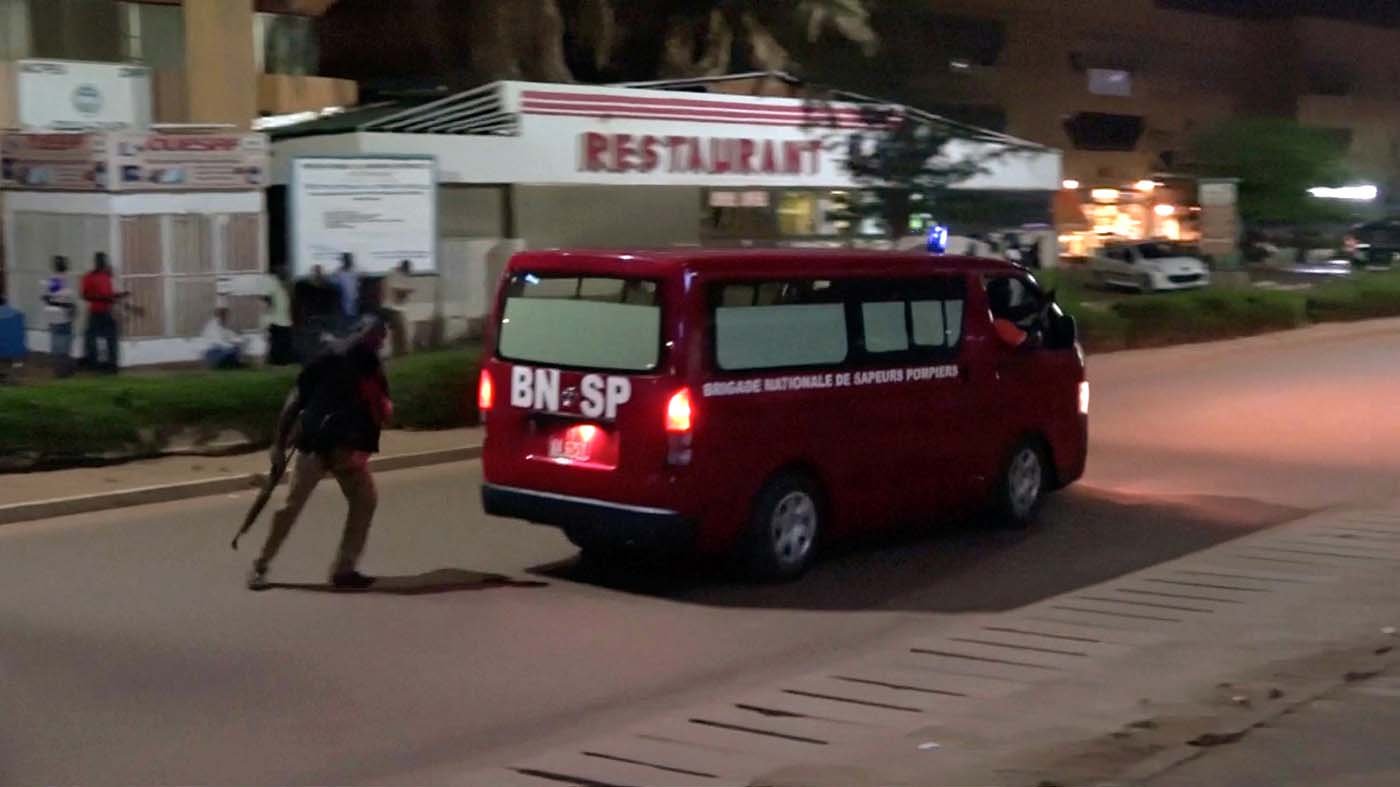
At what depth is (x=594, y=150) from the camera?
29.3 meters

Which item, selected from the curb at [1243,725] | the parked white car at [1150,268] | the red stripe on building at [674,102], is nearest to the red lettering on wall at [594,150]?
the red stripe on building at [674,102]

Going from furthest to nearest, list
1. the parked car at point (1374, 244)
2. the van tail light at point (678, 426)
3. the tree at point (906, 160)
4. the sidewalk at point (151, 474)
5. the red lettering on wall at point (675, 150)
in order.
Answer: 1. the parked car at point (1374, 244)
2. the red lettering on wall at point (675, 150)
3. the tree at point (906, 160)
4. the sidewalk at point (151, 474)
5. the van tail light at point (678, 426)

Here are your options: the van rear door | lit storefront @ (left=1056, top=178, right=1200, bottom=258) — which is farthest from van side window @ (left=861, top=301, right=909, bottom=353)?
lit storefront @ (left=1056, top=178, right=1200, bottom=258)

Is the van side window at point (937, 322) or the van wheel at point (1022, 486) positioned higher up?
the van side window at point (937, 322)

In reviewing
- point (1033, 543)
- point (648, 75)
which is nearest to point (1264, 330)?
point (648, 75)

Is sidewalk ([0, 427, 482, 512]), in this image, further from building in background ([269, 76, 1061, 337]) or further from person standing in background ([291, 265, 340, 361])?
building in background ([269, 76, 1061, 337])

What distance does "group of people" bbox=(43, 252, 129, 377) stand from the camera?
2122cm

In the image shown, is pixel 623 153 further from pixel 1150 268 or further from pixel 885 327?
pixel 885 327

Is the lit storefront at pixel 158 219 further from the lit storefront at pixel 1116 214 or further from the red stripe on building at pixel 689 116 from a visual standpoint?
the lit storefront at pixel 1116 214

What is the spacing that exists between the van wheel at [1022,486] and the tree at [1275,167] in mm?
38637

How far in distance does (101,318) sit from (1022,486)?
1301 centimetres

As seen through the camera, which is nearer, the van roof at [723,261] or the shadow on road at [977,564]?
the van roof at [723,261]

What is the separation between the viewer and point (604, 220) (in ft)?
107

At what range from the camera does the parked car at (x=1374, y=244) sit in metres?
51.8
